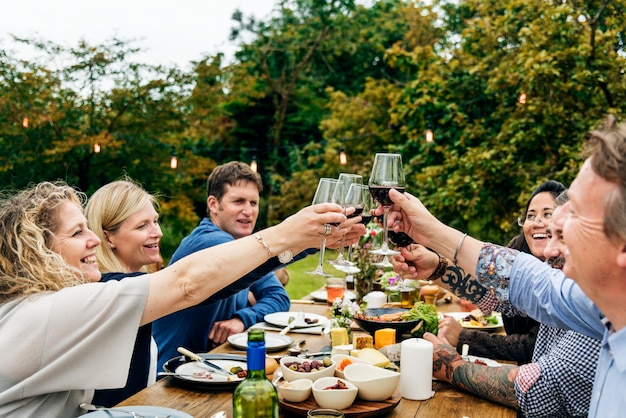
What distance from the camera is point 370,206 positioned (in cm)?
236

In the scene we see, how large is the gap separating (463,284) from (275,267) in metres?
0.88

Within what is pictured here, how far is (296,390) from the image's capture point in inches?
78.2

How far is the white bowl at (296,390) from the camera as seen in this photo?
1.99 m

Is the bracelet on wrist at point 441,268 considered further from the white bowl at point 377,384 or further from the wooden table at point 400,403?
the white bowl at point 377,384

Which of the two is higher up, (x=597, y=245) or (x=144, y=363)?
(x=597, y=245)

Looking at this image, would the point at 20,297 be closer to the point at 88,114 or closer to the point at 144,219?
the point at 144,219

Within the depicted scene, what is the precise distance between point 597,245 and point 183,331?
2472 mm

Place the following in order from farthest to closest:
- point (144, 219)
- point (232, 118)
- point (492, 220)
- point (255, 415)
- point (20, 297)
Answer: point (232, 118), point (492, 220), point (144, 219), point (20, 297), point (255, 415)

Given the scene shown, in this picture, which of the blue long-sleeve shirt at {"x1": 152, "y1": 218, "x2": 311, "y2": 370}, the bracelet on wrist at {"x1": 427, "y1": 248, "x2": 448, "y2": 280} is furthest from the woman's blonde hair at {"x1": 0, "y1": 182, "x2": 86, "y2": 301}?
the bracelet on wrist at {"x1": 427, "y1": 248, "x2": 448, "y2": 280}

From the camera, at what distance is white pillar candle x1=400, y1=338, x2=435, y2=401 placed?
2166mm

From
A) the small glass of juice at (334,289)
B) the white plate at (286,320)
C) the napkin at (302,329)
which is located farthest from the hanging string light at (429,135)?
the napkin at (302,329)

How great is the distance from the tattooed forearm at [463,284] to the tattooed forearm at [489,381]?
0.48 meters

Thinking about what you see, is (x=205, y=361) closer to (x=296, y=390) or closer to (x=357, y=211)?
(x=296, y=390)

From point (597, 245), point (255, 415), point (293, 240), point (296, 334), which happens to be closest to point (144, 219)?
point (296, 334)
